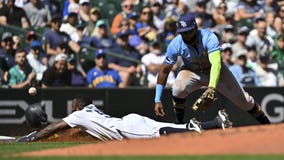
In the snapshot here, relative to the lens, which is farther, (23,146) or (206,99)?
(206,99)

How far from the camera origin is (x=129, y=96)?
14750 mm

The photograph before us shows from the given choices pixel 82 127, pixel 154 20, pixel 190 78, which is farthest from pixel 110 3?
pixel 82 127

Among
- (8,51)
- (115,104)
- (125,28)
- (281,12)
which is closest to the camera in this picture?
(115,104)

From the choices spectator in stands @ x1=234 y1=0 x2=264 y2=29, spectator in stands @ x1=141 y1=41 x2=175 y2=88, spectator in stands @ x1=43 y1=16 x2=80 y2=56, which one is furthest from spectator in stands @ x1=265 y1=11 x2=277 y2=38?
spectator in stands @ x1=43 y1=16 x2=80 y2=56

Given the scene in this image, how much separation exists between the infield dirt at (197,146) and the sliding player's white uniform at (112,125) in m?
1.20

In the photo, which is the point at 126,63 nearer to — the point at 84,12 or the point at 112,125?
the point at 84,12

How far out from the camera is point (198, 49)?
1117 cm

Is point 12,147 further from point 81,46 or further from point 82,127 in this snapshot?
point 81,46

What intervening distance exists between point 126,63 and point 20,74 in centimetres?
233

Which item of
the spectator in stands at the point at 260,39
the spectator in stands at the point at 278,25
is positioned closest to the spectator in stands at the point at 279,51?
the spectator in stands at the point at 260,39

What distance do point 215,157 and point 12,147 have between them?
10.5 feet

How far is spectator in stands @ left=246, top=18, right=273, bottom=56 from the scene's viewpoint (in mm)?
16859

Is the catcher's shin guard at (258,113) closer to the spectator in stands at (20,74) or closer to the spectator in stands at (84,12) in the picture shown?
the spectator in stands at (20,74)

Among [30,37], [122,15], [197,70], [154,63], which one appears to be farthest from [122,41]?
[197,70]
